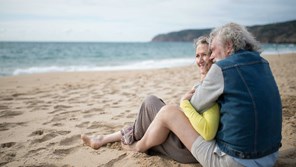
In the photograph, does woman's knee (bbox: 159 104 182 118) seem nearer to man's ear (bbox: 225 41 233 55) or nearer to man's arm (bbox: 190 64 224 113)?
man's arm (bbox: 190 64 224 113)

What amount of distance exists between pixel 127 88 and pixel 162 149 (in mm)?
4406

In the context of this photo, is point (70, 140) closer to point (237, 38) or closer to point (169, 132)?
point (169, 132)

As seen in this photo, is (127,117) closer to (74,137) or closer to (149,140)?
(74,137)

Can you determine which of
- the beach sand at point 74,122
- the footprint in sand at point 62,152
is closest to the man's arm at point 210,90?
the beach sand at point 74,122

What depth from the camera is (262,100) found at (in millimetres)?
1984

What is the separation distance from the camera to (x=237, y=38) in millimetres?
2162

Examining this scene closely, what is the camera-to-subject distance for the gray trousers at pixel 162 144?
2738 mm

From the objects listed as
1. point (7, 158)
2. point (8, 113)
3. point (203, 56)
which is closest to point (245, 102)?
point (203, 56)

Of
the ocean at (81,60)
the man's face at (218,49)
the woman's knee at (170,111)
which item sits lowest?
the ocean at (81,60)

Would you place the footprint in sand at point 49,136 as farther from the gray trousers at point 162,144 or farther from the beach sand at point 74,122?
the gray trousers at point 162,144

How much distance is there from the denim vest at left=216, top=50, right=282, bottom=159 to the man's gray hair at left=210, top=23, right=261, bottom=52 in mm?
71

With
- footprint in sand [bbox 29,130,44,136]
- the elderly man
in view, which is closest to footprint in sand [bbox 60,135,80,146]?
footprint in sand [bbox 29,130,44,136]

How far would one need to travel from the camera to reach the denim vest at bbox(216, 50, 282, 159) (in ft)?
6.50

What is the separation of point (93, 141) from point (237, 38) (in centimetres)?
212
